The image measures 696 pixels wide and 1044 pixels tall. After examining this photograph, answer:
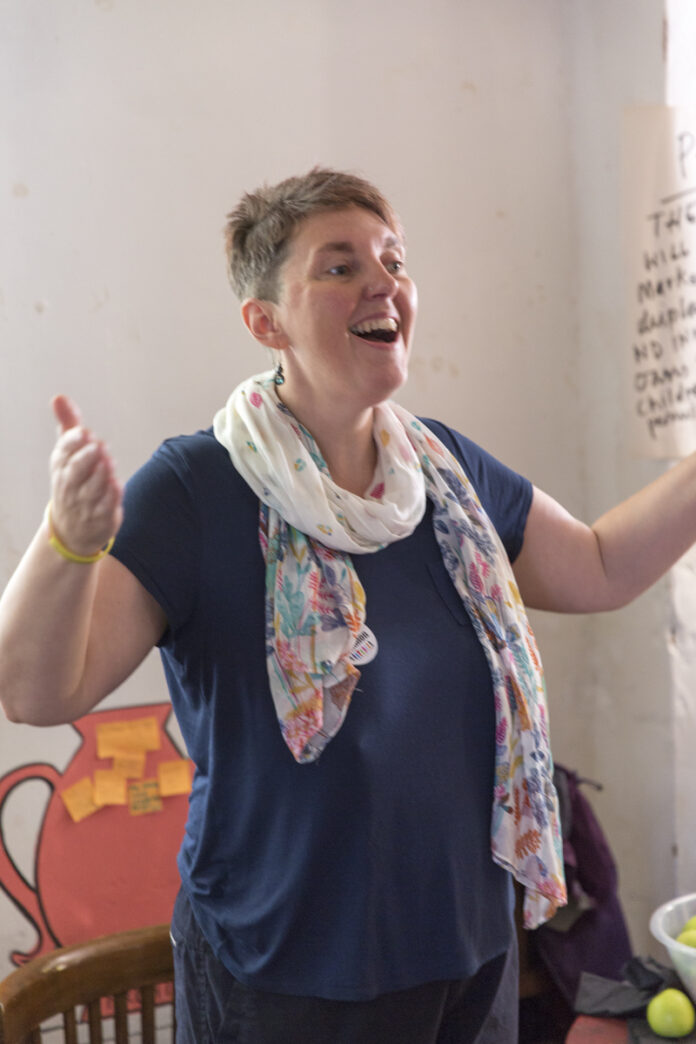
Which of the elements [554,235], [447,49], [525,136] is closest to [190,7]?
[447,49]

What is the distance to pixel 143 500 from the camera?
971mm

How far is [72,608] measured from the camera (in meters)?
0.81

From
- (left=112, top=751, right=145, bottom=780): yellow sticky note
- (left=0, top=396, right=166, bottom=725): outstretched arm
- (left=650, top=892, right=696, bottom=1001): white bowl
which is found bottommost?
(left=650, top=892, right=696, bottom=1001): white bowl

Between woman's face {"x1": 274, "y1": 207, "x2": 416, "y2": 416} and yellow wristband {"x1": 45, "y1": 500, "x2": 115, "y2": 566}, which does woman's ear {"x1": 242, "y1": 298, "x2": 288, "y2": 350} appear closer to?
woman's face {"x1": 274, "y1": 207, "x2": 416, "y2": 416}

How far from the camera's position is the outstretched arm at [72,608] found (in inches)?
29.3

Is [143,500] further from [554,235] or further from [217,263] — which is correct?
[554,235]

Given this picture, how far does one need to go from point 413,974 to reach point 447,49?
1702 mm

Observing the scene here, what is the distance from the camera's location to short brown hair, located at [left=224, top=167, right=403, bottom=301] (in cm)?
114

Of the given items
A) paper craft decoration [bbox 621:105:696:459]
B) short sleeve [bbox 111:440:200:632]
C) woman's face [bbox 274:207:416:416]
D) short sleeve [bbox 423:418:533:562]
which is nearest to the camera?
short sleeve [bbox 111:440:200:632]

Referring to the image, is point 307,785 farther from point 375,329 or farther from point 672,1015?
point 672,1015

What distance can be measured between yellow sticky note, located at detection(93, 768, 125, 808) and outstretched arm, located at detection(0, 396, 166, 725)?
889mm

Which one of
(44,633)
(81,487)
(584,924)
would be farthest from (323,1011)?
(584,924)

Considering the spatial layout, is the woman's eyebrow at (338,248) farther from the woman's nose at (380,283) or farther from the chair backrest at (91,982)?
the chair backrest at (91,982)

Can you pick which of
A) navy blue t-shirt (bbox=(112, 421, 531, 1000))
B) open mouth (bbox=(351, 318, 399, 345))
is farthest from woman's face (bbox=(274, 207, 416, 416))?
navy blue t-shirt (bbox=(112, 421, 531, 1000))
